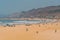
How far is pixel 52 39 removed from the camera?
38.0ft

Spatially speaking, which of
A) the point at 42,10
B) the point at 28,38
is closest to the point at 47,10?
the point at 42,10

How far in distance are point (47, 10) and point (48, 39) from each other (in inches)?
6236

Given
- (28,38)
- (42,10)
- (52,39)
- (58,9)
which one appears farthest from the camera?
(42,10)

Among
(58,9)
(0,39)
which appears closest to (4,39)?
(0,39)

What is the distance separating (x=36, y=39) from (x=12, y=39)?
151 cm

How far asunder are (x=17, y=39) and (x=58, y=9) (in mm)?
150411

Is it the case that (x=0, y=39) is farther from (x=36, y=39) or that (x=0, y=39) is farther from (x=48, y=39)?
(x=48, y=39)

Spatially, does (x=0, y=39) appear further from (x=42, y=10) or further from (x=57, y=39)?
(x=42, y=10)

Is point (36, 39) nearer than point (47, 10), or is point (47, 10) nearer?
point (36, 39)

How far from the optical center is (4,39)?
12.0 m

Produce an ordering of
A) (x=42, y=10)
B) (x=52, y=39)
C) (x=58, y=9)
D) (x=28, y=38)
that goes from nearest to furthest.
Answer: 1. (x=52, y=39)
2. (x=28, y=38)
3. (x=58, y=9)
4. (x=42, y=10)

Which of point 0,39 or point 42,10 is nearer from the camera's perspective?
point 0,39

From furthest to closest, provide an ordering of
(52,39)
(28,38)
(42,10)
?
(42,10) → (28,38) → (52,39)

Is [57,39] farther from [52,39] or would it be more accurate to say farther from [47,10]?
[47,10]
